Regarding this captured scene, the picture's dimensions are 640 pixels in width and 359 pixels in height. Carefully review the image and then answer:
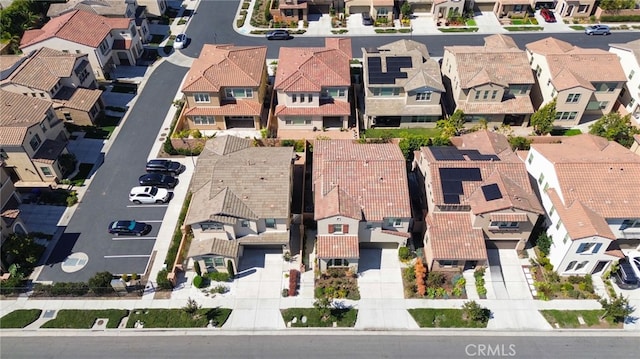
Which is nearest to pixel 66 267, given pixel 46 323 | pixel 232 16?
pixel 46 323

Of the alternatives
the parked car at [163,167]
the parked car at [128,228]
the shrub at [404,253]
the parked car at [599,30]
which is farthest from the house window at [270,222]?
the parked car at [599,30]

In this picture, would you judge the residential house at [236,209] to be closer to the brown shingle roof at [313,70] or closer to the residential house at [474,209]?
the residential house at [474,209]

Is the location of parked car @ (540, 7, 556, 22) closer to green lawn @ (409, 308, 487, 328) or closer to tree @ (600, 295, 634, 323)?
tree @ (600, 295, 634, 323)

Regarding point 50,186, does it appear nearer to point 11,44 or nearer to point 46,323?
point 46,323

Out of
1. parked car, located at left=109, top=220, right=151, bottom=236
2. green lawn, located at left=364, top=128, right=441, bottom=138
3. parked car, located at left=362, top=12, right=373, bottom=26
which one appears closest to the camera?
parked car, located at left=109, top=220, right=151, bottom=236

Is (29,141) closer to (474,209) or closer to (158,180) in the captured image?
(158,180)

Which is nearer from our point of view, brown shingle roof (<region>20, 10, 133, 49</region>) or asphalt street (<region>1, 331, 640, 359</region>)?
asphalt street (<region>1, 331, 640, 359</region>)

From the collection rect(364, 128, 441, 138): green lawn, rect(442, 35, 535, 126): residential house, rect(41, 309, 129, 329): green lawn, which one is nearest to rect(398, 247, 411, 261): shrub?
rect(364, 128, 441, 138): green lawn
